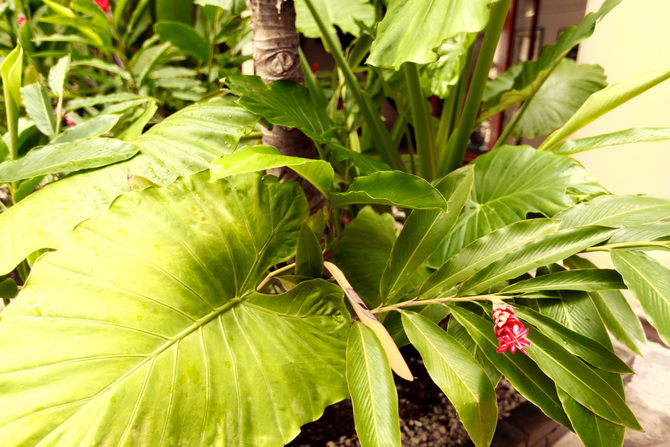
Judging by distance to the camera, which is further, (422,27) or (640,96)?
(640,96)

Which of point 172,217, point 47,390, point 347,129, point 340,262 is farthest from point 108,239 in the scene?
point 347,129

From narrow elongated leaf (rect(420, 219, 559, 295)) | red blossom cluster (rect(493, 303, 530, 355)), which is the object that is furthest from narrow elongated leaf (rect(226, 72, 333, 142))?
red blossom cluster (rect(493, 303, 530, 355))

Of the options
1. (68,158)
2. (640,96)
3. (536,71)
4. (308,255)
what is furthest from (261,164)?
(640,96)

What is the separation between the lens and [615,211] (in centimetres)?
64

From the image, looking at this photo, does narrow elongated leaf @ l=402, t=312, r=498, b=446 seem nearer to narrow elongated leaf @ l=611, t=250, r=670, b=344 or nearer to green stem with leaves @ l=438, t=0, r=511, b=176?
narrow elongated leaf @ l=611, t=250, r=670, b=344

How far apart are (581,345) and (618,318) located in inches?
7.8

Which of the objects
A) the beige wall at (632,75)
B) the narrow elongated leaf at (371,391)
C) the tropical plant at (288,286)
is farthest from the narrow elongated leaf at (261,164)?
the beige wall at (632,75)

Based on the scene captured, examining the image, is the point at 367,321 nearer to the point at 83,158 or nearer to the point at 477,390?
the point at 477,390

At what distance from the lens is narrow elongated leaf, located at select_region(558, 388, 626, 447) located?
492mm

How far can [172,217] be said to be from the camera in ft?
1.86

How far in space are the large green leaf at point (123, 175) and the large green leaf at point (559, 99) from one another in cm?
91

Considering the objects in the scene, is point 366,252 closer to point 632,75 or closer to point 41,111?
point 41,111

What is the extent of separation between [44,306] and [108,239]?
106mm

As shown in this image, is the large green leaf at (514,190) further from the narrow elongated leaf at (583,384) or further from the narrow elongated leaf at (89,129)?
the narrow elongated leaf at (89,129)
